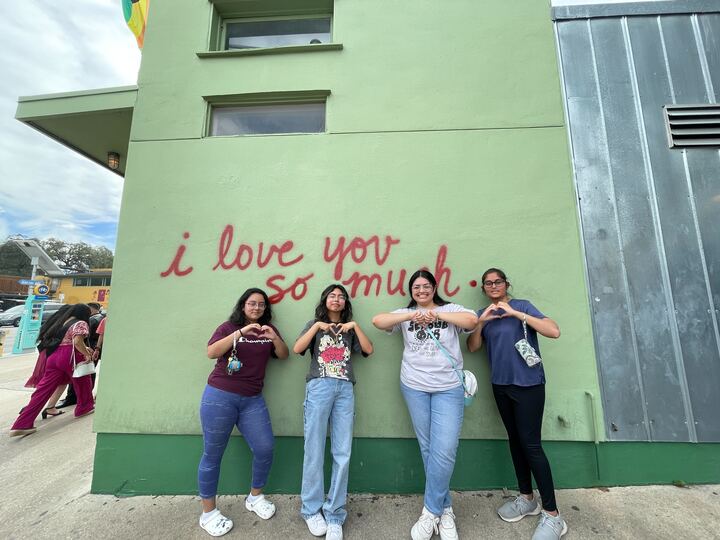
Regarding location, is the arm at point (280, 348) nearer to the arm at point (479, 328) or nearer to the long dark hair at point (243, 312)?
the long dark hair at point (243, 312)

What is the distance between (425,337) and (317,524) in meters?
1.63

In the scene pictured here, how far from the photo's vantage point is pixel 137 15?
156 inches

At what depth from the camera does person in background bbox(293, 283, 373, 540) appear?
2381mm

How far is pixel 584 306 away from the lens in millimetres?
2889

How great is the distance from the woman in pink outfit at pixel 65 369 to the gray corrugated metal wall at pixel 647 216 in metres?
6.43

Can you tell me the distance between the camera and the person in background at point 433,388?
231cm

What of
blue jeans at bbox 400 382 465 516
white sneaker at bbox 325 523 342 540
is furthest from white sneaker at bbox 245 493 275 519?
blue jeans at bbox 400 382 465 516

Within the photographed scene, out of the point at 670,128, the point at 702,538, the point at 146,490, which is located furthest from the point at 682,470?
the point at 146,490

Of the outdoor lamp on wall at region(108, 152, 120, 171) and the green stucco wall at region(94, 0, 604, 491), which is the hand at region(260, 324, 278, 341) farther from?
the outdoor lamp on wall at region(108, 152, 120, 171)

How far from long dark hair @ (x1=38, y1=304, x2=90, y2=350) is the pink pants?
0.20 meters

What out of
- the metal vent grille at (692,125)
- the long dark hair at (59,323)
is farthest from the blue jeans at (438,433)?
the long dark hair at (59,323)

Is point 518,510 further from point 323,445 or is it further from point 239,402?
point 239,402

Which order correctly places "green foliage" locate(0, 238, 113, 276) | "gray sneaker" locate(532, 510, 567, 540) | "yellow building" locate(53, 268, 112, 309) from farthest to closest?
1. "green foliage" locate(0, 238, 113, 276)
2. "yellow building" locate(53, 268, 112, 309)
3. "gray sneaker" locate(532, 510, 567, 540)

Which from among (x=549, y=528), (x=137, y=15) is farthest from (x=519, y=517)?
(x=137, y=15)
